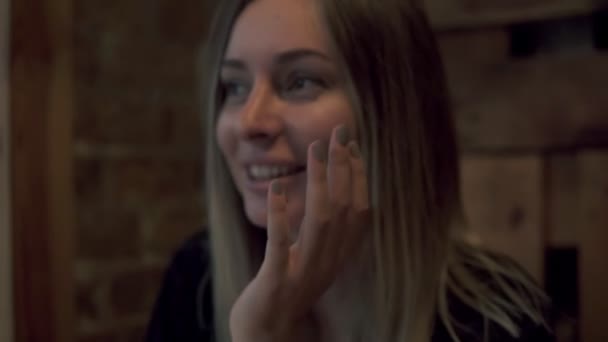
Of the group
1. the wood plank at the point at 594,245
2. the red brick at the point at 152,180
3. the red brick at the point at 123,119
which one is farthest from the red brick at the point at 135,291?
the wood plank at the point at 594,245

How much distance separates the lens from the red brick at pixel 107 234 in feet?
4.53

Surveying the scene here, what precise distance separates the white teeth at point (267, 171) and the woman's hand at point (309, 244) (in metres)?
0.16

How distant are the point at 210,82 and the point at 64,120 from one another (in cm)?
31

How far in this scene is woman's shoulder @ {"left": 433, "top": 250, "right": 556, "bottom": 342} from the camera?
3.21 feet

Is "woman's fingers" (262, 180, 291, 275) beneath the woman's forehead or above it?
beneath

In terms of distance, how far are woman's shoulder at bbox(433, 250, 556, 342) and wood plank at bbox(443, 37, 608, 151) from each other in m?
0.34

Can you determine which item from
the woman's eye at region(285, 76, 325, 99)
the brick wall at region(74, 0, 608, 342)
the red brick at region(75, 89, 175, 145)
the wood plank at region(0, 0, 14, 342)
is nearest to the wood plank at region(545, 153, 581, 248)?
the brick wall at region(74, 0, 608, 342)

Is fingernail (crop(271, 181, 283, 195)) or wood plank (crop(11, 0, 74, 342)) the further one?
wood plank (crop(11, 0, 74, 342))

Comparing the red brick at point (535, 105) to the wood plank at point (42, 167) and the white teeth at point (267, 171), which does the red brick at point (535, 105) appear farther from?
the wood plank at point (42, 167)

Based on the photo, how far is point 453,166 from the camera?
1.05 m

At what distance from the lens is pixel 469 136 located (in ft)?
4.58

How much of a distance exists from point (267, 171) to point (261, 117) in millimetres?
84

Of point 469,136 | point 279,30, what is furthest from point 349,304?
point 469,136

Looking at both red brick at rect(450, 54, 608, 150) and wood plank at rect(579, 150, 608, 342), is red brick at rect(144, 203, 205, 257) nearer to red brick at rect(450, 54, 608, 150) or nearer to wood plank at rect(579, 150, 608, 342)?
red brick at rect(450, 54, 608, 150)
